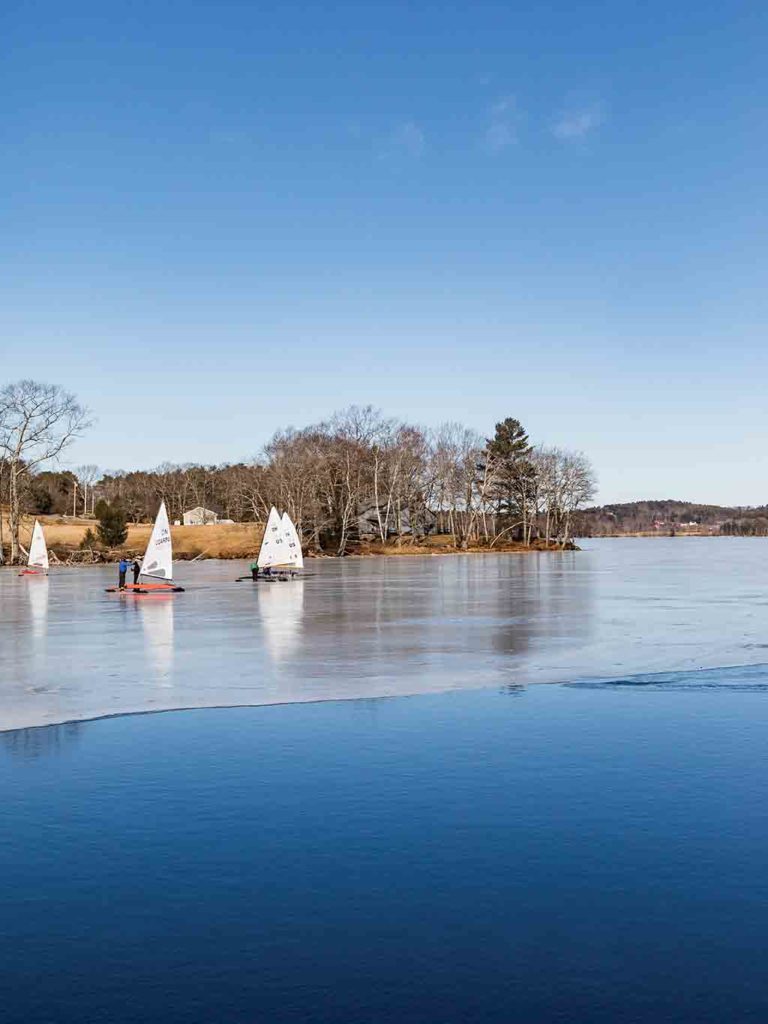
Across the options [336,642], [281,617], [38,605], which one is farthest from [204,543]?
[336,642]

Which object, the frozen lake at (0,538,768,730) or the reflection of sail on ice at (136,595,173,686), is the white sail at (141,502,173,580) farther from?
the reflection of sail on ice at (136,595,173,686)

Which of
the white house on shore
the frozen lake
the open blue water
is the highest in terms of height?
the white house on shore

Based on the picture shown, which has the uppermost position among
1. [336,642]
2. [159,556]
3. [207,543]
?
[207,543]

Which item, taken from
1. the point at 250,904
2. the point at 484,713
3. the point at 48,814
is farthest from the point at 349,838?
the point at 484,713

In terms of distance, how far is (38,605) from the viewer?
33031 millimetres

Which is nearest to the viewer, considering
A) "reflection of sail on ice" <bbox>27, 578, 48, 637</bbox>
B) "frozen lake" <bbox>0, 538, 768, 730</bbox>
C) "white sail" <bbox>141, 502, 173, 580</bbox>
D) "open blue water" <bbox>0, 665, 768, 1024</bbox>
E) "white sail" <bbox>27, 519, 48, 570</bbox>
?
"open blue water" <bbox>0, 665, 768, 1024</bbox>

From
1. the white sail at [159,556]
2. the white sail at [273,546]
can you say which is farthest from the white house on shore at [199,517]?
the white sail at [159,556]

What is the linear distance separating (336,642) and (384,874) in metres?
13.6

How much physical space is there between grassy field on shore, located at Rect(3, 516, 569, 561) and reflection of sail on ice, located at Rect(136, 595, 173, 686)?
160 feet

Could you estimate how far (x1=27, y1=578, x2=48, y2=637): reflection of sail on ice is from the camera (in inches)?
954

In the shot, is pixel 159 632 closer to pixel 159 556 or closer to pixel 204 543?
pixel 159 556

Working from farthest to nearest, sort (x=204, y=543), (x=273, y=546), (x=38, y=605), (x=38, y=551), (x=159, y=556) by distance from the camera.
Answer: (x=204, y=543) < (x=38, y=551) < (x=273, y=546) < (x=159, y=556) < (x=38, y=605)

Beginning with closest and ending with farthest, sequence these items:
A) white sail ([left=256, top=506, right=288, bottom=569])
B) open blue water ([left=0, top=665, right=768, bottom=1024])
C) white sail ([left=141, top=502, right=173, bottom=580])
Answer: open blue water ([left=0, top=665, right=768, bottom=1024]) < white sail ([left=141, top=502, right=173, bottom=580]) < white sail ([left=256, top=506, right=288, bottom=569])

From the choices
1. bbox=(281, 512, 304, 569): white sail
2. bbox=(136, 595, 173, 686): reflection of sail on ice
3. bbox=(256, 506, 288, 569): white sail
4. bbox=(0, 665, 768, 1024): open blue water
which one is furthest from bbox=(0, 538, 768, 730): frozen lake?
bbox=(281, 512, 304, 569): white sail
